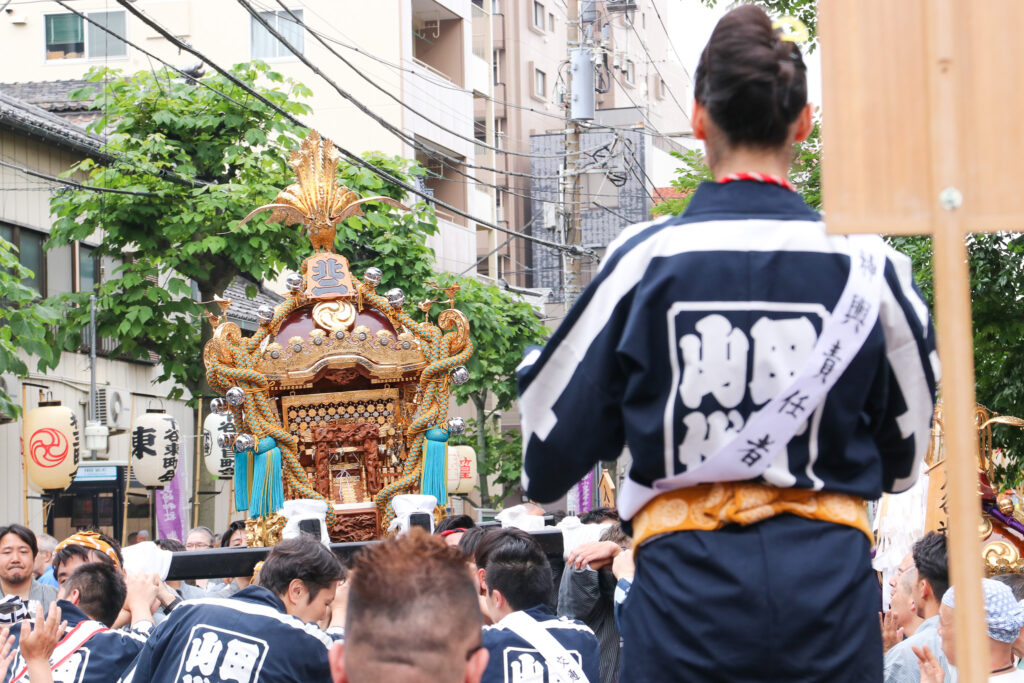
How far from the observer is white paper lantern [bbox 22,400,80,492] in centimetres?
1426

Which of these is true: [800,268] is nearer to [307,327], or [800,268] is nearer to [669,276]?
[669,276]

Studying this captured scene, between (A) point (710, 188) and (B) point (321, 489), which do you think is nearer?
(A) point (710, 188)

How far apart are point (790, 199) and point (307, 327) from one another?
25.2 ft

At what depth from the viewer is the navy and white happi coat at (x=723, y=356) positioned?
250 centimetres

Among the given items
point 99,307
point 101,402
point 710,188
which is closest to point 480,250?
point 101,402

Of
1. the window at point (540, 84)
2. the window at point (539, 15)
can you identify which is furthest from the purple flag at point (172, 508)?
the window at point (539, 15)

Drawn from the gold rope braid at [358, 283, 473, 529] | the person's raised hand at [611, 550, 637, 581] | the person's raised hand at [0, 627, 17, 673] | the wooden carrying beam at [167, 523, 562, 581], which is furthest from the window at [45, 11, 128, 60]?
the person's raised hand at [611, 550, 637, 581]

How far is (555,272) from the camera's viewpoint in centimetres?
3841

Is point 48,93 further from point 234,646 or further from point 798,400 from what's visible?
point 798,400

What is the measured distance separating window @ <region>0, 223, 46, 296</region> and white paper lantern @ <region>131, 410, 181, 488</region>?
137 inches

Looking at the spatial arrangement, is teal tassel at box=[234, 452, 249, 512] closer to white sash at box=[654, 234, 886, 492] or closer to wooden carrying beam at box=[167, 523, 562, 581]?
wooden carrying beam at box=[167, 523, 562, 581]

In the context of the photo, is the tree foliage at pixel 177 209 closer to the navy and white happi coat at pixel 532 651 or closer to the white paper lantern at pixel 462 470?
the white paper lantern at pixel 462 470

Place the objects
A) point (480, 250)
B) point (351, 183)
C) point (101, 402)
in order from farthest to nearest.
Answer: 1. point (480, 250)
2. point (101, 402)
3. point (351, 183)

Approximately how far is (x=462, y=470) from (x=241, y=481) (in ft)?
37.9
